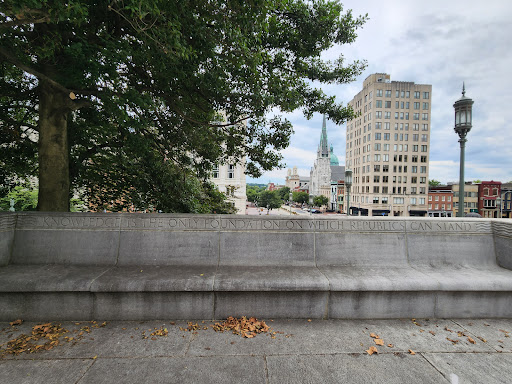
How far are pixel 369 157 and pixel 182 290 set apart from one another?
280 feet

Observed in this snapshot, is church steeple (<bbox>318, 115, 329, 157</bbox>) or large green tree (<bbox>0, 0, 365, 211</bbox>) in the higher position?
church steeple (<bbox>318, 115, 329, 157</bbox>)

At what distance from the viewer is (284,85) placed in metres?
5.99

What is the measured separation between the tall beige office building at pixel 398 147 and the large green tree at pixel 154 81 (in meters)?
77.5

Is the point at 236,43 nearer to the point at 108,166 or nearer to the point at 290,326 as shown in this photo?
the point at 290,326

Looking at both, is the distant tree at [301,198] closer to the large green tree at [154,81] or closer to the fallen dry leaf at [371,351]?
the large green tree at [154,81]

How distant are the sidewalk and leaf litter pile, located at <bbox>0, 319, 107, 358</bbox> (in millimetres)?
28

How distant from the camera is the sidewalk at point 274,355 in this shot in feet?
8.50

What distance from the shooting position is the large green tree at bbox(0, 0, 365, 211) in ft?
14.5

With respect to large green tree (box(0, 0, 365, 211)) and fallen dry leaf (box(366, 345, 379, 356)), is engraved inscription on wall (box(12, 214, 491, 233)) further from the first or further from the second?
fallen dry leaf (box(366, 345, 379, 356))

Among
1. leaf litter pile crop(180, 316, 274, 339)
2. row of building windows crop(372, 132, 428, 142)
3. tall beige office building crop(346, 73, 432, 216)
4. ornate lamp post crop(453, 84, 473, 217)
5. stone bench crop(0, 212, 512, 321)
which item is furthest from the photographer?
row of building windows crop(372, 132, 428, 142)

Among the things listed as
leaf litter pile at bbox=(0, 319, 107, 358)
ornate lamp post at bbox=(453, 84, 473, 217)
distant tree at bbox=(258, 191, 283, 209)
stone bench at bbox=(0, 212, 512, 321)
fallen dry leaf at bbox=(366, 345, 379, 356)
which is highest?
ornate lamp post at bbox=(453, 84, 473, 217)

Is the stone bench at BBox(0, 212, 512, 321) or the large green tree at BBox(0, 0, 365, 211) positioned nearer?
Result: the stone bench at BBox(0, 212, 512, 321)

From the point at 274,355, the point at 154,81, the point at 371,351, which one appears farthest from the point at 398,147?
the point at 274,355

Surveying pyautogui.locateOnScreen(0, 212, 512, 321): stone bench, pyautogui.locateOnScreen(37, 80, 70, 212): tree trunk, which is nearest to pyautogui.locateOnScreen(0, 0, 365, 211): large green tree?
pyautogui.locateOnScreen(37, 80, 70, 212): tree trunk
